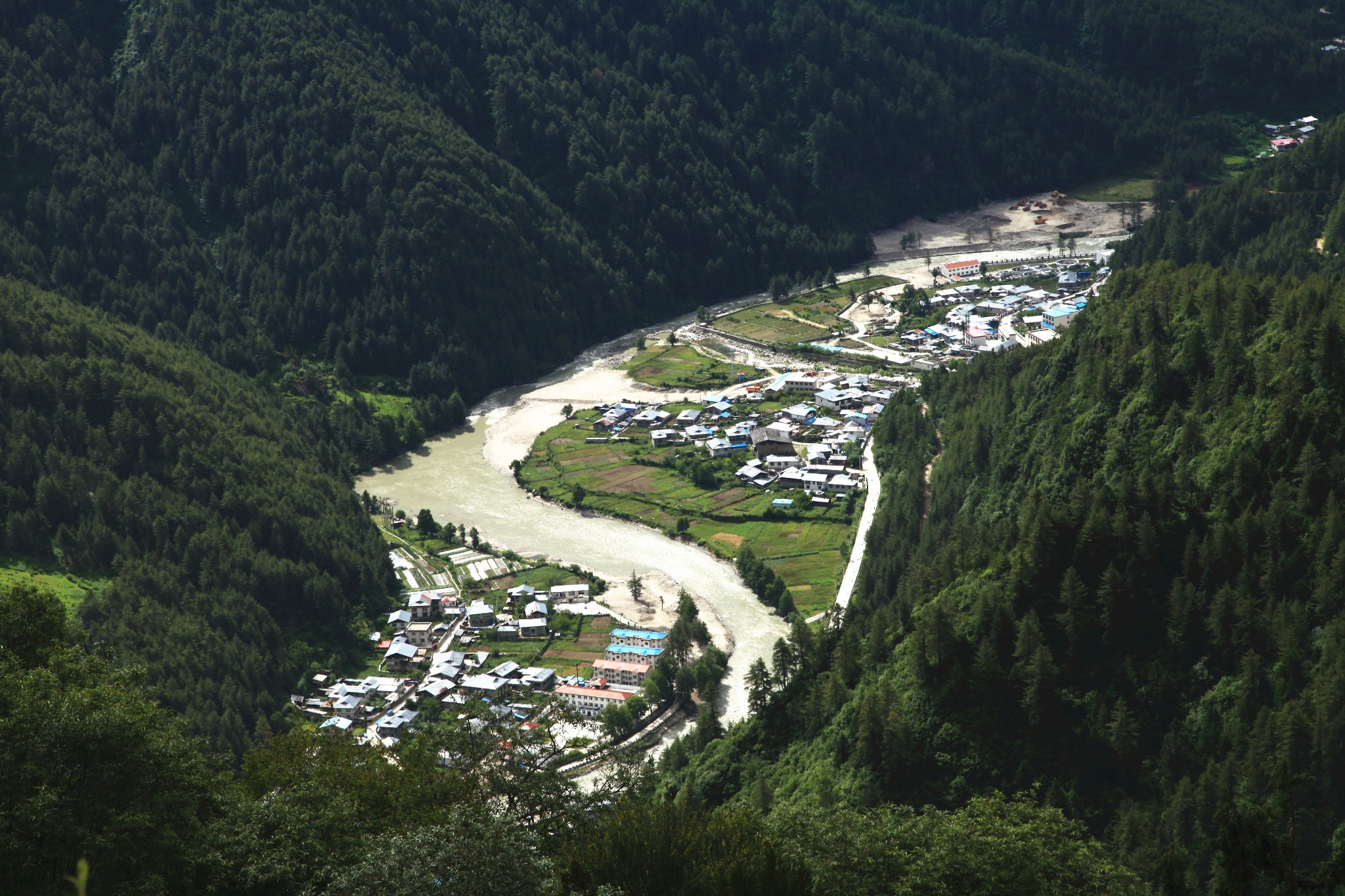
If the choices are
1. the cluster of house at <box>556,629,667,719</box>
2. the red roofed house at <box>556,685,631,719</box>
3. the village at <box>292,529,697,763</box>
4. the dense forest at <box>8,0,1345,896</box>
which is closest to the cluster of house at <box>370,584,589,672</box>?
the village at <box>292,529,697,763</box>

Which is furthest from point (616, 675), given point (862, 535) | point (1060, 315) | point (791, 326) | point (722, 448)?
point (791, 326)

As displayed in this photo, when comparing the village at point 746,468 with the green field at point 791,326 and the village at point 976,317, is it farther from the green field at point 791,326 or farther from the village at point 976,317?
the green field at point 791,326

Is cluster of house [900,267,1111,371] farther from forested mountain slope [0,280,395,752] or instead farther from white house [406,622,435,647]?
white house [406,622,435,647]

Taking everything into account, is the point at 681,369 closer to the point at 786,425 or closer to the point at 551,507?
the point at 786,425

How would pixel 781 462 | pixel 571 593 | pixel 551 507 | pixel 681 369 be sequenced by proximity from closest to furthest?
pixel 571 593 → pixel 551 507 → pixel 781 462 → pixel 681 369

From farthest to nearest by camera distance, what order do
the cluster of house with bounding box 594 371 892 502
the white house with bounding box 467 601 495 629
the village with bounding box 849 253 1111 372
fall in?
the village with bounding box 849 253 1111 372 → the cluster of house with bounding box 594 371 892 502 → the white house with bounding box 467 601 495 629
